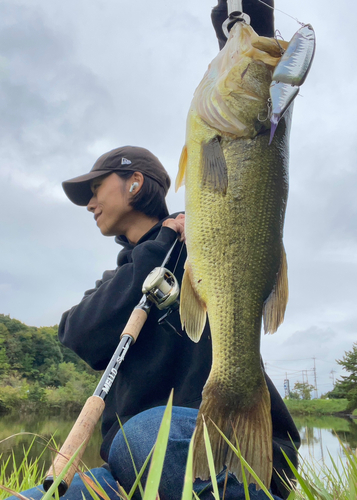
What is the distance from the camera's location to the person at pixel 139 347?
150 cm

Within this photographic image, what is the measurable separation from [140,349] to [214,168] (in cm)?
101

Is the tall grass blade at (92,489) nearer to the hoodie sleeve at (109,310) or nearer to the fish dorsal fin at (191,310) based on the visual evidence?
the fish dorsal fin at (191,310)

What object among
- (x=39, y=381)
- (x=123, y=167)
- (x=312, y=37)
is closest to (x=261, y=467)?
(x=312, y=37)

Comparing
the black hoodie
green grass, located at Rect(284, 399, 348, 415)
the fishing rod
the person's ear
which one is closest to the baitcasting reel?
the fishing rod

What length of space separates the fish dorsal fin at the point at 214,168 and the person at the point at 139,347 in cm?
62

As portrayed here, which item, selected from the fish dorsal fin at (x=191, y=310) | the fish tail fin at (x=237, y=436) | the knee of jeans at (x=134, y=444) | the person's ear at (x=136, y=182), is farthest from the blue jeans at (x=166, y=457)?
the person's ear at (x=136, y=182)

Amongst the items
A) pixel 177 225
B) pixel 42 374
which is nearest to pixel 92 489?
pixel 177 225

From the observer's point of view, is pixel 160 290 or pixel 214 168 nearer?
pixel 214 168

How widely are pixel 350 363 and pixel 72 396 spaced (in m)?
30.2

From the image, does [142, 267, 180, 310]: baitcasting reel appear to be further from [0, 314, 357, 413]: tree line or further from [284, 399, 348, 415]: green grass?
[284, 399, 348, 415]: green grass

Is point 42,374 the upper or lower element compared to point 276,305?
lower

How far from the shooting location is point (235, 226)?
59.7 inches

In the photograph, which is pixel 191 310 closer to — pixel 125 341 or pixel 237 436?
pixel 125 341

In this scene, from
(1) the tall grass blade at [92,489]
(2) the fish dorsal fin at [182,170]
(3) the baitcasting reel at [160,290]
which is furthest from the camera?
(3) the baitcasting reel at [160,290]
